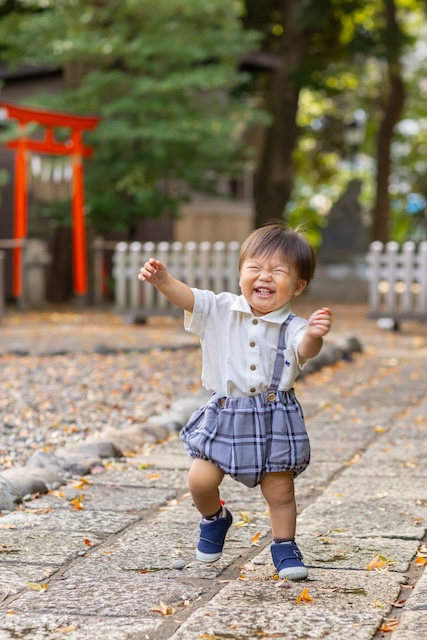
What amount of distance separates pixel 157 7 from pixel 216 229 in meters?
7.95

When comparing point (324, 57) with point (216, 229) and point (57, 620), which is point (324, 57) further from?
point (57, 620)

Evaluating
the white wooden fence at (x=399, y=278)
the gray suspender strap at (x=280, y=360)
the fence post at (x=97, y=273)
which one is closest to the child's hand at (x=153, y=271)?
the gray suspender strap at (x=280, y=360)

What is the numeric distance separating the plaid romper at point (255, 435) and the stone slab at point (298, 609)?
13.6 inches

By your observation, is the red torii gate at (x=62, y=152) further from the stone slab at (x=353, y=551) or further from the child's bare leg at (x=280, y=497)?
the child's bare leg at (x=280, y=497)

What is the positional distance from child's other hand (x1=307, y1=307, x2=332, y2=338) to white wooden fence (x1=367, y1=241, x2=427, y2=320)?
10483 millimetres

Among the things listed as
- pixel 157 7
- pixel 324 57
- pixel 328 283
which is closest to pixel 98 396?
pixel 157 7

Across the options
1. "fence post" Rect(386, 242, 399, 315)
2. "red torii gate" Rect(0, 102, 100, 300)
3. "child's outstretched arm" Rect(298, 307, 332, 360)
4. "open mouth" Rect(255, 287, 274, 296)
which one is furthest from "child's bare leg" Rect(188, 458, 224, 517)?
"red torii gate" Rect(0, 102, 100, 300)

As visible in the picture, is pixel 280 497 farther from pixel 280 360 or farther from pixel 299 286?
pixel 299 286

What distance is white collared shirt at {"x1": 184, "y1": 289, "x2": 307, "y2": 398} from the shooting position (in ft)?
12.1

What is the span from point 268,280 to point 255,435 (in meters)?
0.51

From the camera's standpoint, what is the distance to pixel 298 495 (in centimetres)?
475

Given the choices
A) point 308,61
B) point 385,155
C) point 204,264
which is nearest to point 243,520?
point 204,264

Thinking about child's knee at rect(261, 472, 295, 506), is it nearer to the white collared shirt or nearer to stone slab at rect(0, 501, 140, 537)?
the white collared shirt

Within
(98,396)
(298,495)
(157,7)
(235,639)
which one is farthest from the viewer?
(157,7)
